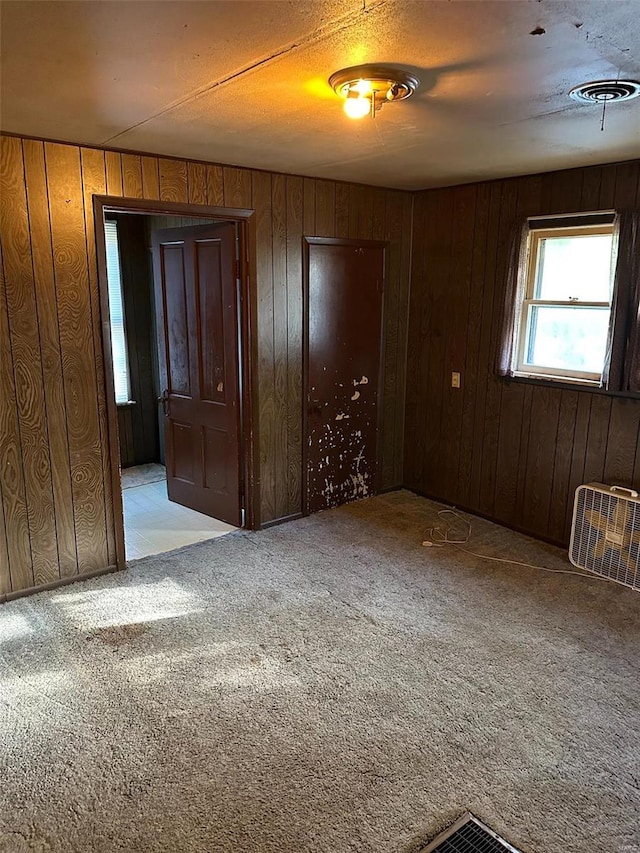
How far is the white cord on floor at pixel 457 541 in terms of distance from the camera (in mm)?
3709

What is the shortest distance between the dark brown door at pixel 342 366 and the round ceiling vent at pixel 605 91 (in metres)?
2.20

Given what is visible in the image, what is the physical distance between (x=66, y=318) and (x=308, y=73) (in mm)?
1916

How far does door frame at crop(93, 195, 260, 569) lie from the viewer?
10.9 feet

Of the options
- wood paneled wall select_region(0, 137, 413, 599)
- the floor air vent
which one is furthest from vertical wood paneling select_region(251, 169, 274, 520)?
the floor air vent

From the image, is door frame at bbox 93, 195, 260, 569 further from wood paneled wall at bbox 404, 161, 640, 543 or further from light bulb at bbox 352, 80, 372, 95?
light bulb at bbox 352, 80, 372, 95

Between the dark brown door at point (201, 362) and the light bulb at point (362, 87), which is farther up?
the light bulb at point (362, 87)

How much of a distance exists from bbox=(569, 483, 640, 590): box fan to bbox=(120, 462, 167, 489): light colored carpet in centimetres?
349

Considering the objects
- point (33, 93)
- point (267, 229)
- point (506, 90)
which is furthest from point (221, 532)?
point (506, 90)

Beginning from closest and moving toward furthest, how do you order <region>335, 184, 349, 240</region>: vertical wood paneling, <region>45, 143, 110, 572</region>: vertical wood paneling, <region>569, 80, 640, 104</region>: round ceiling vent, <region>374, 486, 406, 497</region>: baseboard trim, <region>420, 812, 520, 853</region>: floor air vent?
1. <region>420, 812, 520, 853</region>: floor air vent
2. <region>569, 80, 640, 104</region>: round ceiling vent
3. <region>45, 143, 110, 572</region>: vertical wood paneling
4. <region>335, 184, 349, 240</region>: vertical wood paneling
5. <region>374, 486, 406, 497</region>: baseboard trim

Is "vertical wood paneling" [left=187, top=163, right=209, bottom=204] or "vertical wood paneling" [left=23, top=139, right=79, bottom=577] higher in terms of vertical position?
"vertical wood paneling" [left=187, top=163, right=209, bottom=204]

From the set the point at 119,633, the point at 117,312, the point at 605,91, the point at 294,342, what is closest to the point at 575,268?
the point at 605,91

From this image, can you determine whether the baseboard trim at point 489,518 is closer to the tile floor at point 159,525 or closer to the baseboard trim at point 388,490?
the baseboard trim at point 388,490

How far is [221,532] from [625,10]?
3620 millimetres

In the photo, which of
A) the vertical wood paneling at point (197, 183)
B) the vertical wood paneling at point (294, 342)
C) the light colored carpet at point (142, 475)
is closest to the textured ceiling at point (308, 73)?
the vertical wood paneling at point (197, 183)
